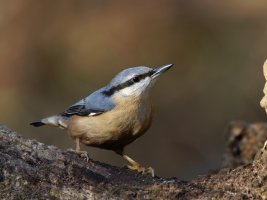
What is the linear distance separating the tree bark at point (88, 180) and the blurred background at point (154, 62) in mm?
5331

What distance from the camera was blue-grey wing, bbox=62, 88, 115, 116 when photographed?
6219mm

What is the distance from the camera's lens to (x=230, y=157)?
691 cm

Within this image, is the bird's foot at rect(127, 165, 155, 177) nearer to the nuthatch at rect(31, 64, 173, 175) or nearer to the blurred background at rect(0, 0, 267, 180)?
the nuthatch at rect(31, 64, 173, 175)

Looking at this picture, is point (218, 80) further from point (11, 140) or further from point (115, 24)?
point (11, 140)

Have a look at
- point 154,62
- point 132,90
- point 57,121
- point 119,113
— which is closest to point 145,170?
point 119,113

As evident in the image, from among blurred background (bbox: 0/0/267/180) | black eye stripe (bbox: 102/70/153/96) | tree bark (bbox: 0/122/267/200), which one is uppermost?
blurred background (bbox: 0/0/267/180)

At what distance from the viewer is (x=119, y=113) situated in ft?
20.0

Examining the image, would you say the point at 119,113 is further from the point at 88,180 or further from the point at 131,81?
the point at 88,180

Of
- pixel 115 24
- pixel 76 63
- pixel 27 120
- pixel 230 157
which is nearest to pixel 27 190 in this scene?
pixel 230 157

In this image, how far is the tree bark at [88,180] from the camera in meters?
4.68

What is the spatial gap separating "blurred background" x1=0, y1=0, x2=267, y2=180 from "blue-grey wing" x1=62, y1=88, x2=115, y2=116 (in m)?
4.21

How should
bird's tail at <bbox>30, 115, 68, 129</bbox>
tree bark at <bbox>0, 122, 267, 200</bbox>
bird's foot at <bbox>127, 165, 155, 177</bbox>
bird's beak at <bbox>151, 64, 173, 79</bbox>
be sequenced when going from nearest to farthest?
1. tree bark at <bbox>0, 122, 267, 200</bbox>
2. bird's foot at <bbox>127, 165, 155, 177</bbox>
3. bird's beak at <bbox>151, 64, 173, 79</bbox>
4. bird's tail at <bbox>30, 115, 68, 129</bbox>

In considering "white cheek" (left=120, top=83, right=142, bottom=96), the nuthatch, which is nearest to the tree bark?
the nuthatch

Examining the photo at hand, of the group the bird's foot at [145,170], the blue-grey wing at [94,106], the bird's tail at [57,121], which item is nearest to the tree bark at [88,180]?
the bird's foot at [145,170]
